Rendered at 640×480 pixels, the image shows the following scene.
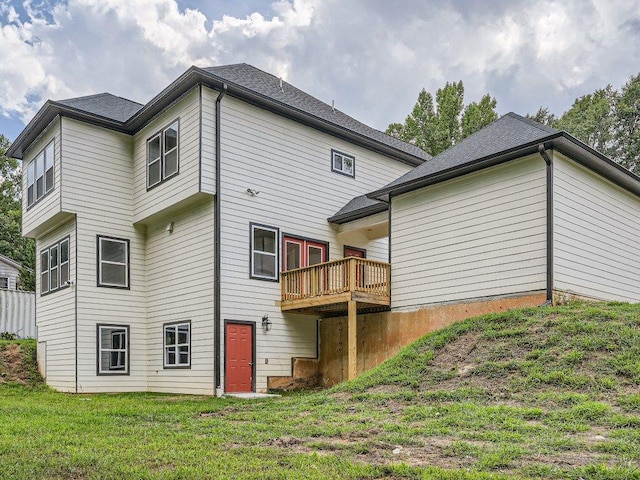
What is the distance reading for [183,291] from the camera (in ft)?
46.4

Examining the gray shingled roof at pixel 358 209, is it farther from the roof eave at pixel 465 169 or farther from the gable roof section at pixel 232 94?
the gable roof section at pixel 232 94

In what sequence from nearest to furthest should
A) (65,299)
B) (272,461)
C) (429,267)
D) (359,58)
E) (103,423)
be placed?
(272,461) → (103,423) → (429,267) → (65,299) → (359,58)

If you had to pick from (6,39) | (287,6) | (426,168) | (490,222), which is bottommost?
(490,222)

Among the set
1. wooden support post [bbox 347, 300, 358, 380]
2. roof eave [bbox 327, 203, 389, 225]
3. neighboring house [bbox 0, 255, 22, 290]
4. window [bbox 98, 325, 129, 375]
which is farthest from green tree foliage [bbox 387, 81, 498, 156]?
neighboring house [bbox 0, 255, 22, 290]

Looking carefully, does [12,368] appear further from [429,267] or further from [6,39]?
[429,267]

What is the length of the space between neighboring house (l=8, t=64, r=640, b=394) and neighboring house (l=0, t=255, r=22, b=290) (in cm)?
1354

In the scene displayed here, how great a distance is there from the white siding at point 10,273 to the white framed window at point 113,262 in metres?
16.5

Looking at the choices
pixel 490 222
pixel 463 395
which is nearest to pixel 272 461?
pixel 463 395

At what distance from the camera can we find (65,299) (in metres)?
15.1

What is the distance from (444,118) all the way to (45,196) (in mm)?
22744

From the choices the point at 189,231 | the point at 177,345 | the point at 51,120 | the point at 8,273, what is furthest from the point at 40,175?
the point at 8,273

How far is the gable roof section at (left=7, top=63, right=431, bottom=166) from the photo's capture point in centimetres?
1379

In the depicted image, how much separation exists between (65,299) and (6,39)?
8.35 m

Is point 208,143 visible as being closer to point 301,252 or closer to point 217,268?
point 217,268
